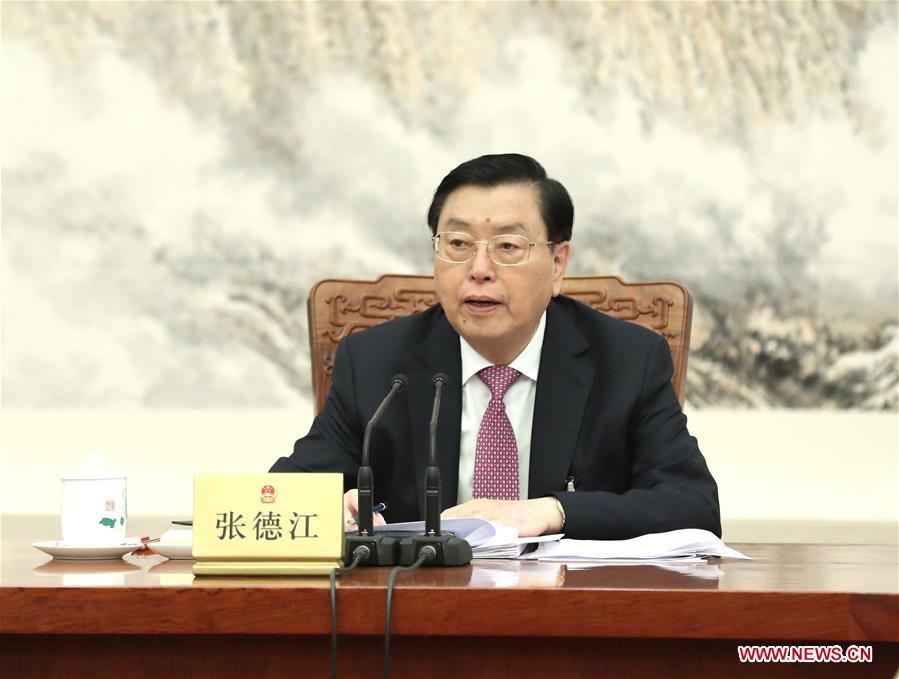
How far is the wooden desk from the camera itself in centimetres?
138

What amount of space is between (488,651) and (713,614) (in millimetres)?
276

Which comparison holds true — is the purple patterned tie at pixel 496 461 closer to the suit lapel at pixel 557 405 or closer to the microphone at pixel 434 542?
the suit lapel at pixel 557 405

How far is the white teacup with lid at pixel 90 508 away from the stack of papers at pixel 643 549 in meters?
0.71

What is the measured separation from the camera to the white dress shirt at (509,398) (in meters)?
2.63

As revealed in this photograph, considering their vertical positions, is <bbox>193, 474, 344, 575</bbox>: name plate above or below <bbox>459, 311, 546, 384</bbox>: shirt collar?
below

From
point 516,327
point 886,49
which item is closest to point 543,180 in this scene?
point 516,327

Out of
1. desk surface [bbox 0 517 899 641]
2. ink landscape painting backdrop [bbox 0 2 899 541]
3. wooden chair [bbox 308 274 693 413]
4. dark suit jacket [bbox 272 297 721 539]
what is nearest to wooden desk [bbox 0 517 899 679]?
A: desk surface [bbox 0 517 899 641]

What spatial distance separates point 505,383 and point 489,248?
0.32 meters

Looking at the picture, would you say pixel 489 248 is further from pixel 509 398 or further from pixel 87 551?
pixel 87 551

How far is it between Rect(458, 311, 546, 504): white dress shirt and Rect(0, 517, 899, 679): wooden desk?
3.81 ft

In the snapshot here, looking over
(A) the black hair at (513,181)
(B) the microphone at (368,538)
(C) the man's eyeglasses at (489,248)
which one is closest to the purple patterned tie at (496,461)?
(C) the man's eyeglasses at (489,248)

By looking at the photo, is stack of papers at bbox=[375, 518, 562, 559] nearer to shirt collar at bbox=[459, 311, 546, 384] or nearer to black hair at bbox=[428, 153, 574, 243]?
shirt collar at bbox=[459, 311, 546, 384]

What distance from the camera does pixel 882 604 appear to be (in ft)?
4.55

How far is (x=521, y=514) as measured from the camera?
2.02 metres
